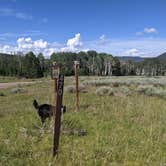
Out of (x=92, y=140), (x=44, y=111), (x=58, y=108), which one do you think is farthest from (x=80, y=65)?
(x=58, y=108)

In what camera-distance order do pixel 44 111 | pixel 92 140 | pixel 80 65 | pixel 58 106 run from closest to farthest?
pixel 58 106 → pixel 92 140 → pixel 44 111 → pixel 80 65

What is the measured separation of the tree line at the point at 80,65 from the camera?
7379 cm

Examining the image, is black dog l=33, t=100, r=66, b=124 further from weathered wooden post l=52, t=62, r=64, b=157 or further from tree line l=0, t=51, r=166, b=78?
tree line l=0, t=51, r=166, b=78

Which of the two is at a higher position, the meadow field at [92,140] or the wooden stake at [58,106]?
the wooden stake at [58,106]

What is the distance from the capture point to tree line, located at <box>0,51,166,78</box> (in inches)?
2905

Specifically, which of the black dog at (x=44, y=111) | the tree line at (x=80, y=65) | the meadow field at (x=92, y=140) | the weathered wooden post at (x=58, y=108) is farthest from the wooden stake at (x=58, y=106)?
the tree line at (x=80, y=65)

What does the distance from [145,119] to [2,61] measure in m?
83.7

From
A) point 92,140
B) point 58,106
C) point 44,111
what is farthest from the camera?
point 44,111

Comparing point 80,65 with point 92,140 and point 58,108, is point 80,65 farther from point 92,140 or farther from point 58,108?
point 58,108

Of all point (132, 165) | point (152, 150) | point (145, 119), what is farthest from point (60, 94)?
point (145, 119)

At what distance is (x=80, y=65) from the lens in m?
100

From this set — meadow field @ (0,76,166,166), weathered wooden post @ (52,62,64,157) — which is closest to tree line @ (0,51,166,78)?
meadow field @ (0,76,166,166)

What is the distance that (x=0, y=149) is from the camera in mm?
5355

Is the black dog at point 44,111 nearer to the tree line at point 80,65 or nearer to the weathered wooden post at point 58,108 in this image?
the weathered wooden post at point 58,108
